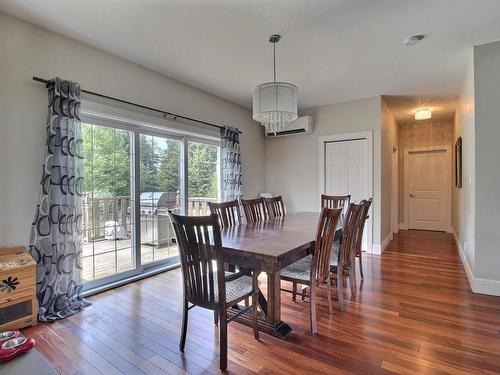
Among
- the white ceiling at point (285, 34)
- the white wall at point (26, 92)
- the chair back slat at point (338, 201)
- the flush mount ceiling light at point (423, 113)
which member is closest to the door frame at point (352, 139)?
the white ceiling at point (285, 34)

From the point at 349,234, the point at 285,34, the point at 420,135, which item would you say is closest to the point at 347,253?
the point at 349,234

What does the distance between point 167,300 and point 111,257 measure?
965 mm

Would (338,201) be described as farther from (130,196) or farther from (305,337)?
(130,196)

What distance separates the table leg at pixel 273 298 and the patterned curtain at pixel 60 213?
1800 mm

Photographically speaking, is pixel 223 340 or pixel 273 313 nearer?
pixel 223 340

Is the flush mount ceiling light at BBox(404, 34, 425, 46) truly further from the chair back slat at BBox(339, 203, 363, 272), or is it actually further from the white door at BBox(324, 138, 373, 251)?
the white door at BBox(324, 138, 373, 251)

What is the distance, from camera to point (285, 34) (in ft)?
8.82

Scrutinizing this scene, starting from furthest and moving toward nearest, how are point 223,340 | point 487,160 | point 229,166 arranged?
point 229,166, point 487,160, point 223,340

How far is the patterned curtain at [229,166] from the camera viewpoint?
4.58 meters

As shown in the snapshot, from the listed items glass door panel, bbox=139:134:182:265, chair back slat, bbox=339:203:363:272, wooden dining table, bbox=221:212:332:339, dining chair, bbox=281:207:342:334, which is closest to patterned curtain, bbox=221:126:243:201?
glass door panel, bbox=139:134:182:265

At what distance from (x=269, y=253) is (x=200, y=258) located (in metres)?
0.45

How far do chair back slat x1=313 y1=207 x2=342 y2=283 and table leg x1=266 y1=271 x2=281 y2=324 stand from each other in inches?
12.0

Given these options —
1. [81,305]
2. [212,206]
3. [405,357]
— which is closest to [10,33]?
[212,206]

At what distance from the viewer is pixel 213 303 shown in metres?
1.77
